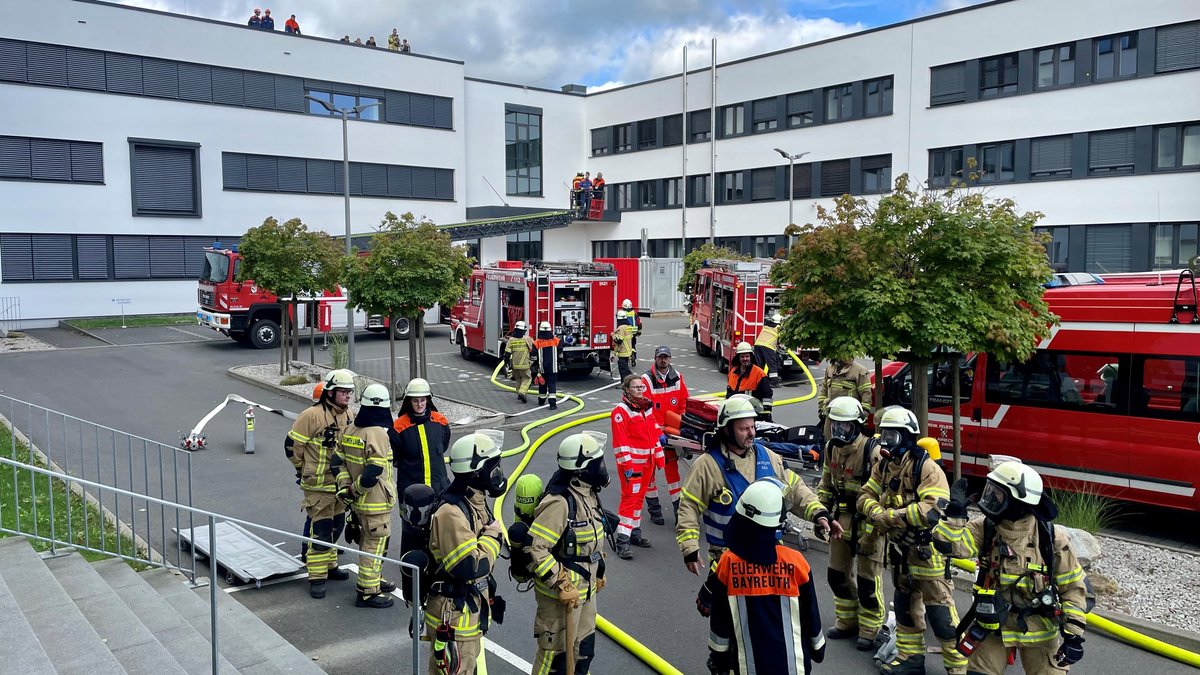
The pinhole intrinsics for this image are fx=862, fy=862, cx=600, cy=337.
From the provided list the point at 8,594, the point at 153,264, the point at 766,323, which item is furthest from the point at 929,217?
the point at 153,264

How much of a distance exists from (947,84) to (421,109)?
74.6ft

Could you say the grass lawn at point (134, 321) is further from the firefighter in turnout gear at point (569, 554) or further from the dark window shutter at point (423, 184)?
the firefighter in turnout gear at point (569, 554)

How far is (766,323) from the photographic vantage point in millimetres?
17391

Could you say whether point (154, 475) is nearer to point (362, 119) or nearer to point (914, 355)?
point (914, 355)

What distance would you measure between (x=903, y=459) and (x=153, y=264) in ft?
112

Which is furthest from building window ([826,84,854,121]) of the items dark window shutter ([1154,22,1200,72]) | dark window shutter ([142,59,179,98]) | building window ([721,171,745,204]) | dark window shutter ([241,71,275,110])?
dark window shutter ([142,59,179,98])

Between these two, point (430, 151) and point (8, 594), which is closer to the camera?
point (8, 594)


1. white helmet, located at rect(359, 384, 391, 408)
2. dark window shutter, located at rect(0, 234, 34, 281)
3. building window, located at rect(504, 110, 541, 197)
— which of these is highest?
building window, located at rect(504, 110, 541, 197)

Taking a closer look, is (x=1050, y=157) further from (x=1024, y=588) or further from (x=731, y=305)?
(x=1024, y=588)

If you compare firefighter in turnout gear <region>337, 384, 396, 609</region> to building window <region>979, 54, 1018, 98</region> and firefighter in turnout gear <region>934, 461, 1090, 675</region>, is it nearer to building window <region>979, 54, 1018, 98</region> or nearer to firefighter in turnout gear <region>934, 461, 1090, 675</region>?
firefighter in turnout gear <region>934, 461, 1090, 675</region>

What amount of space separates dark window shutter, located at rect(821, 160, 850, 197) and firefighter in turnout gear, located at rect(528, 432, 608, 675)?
106ft

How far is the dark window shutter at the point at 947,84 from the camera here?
104 feet

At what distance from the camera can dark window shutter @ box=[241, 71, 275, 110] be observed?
3525 cm

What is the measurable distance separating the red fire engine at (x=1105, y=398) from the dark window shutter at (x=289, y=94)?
32815 millimetres
